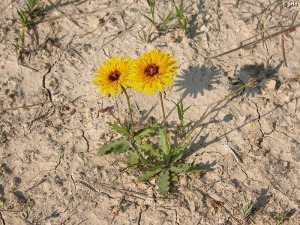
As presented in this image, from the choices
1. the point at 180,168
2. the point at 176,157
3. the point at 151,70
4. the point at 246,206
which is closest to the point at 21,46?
the point at 151,70

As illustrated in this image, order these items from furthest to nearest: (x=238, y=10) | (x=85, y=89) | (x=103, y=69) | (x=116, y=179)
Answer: (x=238, y=10) → (x=85, y=89) → (x=116, y=179) → (x=103, y=69)

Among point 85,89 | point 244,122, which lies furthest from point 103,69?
point 244,122

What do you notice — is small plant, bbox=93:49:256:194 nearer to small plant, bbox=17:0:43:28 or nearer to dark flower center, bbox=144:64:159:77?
dark flower center, bbox=144:64:159:77

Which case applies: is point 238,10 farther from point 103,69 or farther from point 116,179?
point 116,179

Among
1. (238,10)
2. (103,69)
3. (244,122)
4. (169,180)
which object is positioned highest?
(238,10)

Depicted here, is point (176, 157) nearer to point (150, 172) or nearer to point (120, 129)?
point (150, 172)

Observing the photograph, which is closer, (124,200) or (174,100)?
(124,200)

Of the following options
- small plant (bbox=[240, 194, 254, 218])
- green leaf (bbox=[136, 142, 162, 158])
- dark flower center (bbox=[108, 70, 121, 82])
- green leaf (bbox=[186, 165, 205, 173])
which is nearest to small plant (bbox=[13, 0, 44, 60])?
dark flower center (bbox=[108, 70, 121, 82])

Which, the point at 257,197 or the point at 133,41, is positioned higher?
the point at 133,41
